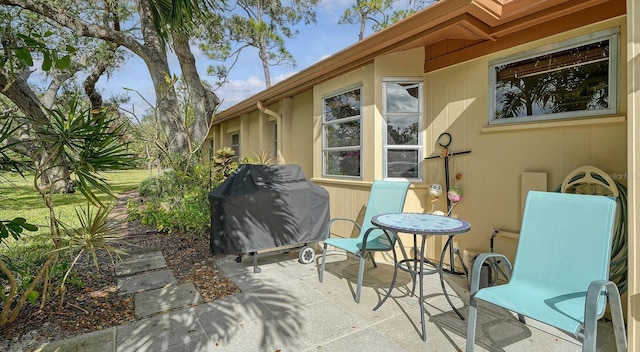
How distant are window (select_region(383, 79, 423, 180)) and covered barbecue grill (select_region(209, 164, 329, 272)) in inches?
44.3

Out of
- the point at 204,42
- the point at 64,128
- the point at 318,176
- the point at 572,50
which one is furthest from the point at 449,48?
the point at 204,42

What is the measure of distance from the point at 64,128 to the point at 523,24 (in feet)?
14.3

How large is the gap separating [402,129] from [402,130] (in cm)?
1

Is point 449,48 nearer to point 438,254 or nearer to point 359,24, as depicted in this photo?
point 438,254

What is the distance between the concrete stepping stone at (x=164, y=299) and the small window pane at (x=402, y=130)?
3.18 meters

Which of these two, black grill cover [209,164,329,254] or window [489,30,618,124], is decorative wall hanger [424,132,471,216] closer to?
window [489,30,618,124]

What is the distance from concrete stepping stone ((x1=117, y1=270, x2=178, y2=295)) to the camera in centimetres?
351

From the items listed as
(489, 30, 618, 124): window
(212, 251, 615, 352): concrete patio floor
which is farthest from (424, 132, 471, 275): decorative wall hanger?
(212, 251, 615, 352): concrete patio floor

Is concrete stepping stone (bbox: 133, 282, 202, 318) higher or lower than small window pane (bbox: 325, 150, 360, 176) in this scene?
lower

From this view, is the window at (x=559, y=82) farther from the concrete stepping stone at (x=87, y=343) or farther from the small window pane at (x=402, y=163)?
the concrete stepping stone at (x=87, y=343)

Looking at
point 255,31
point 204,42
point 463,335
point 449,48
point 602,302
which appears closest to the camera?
point 602,302

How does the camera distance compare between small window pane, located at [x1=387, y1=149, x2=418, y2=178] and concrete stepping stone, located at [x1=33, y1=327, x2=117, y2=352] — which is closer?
concrete stepping stone, located at [x1=33, y1=327, x2=117, y2=352]

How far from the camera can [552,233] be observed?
7.63ft

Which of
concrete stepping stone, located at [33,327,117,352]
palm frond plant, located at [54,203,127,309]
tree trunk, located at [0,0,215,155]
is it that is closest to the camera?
concrete stepping stone, located at [33,327,117,352]
